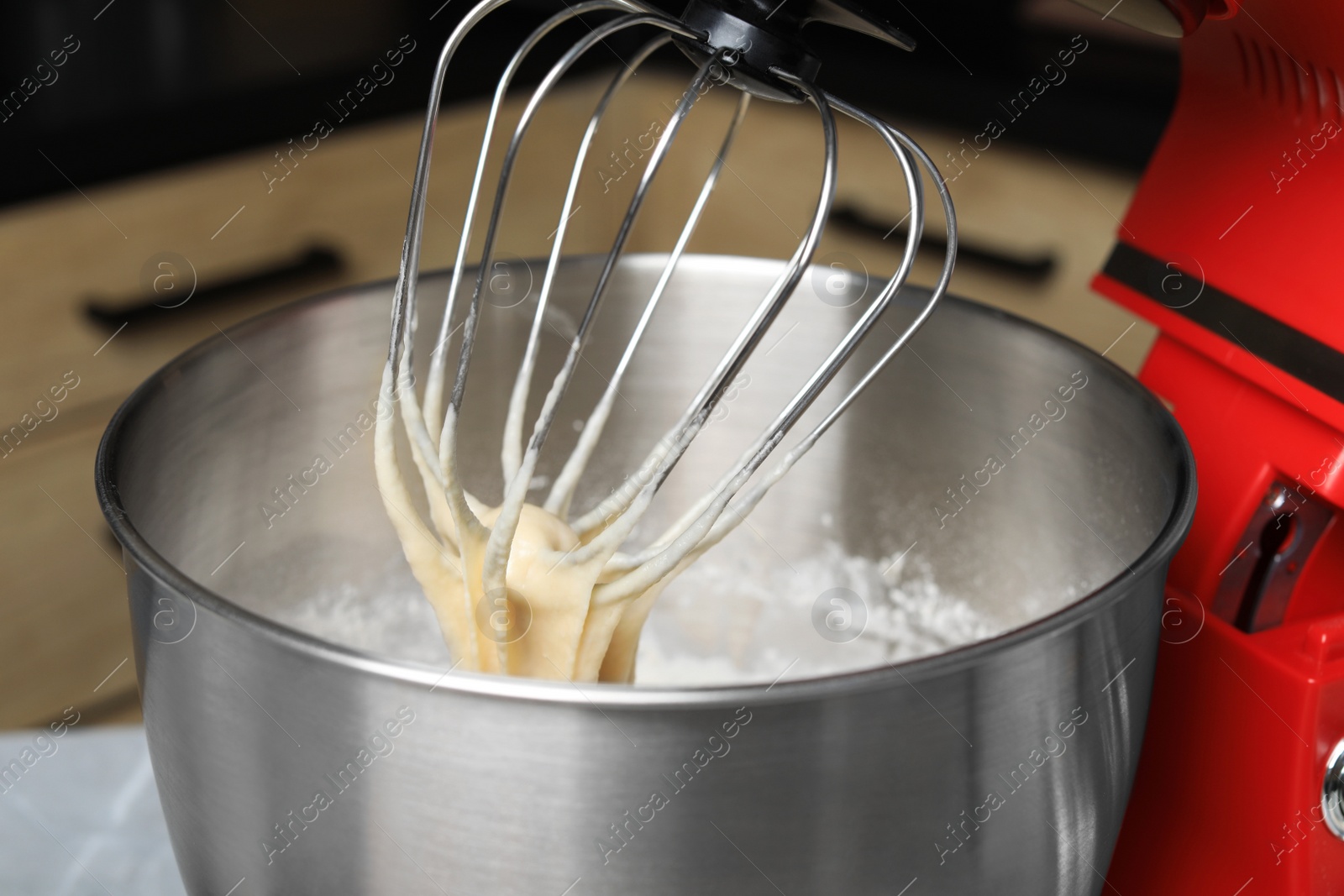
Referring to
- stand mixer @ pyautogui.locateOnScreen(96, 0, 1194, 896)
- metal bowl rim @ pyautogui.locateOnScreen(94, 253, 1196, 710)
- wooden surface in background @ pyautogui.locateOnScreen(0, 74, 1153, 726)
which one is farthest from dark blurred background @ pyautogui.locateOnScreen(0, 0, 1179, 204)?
metal bowl rim @ pyautogui.locateOnScreen(94, 253, 1196, 710)

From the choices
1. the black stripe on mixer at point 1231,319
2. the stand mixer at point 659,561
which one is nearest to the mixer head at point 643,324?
the stand mixer at point 659,561

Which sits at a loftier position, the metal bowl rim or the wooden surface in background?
the metal bowl rim

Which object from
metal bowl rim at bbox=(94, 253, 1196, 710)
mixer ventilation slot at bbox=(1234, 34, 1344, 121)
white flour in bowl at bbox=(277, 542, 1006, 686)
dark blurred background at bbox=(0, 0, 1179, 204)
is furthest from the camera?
dark blurred background at bbox=(0, 0, 1179, 204)

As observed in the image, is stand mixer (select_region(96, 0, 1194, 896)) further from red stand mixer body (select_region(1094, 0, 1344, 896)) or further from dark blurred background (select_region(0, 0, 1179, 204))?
dark blurred background (select_region(0, 0, 1179, 204))

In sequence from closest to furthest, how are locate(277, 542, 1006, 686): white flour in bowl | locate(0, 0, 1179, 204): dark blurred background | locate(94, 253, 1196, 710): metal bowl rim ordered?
locate(94, 253, 1196, 710): metal bowl rim, locate(277, 542, 1006, 686): white flour in bowl, locate(0, 0, 1179, 204): dark blurred background

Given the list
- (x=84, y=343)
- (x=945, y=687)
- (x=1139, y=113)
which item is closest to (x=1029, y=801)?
(x=945, y=687)

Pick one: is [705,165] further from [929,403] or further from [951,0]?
[929,403]

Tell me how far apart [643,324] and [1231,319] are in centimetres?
18

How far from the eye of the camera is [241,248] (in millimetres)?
964

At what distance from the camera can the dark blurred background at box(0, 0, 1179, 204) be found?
0.86 m

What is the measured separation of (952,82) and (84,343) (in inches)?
24.9

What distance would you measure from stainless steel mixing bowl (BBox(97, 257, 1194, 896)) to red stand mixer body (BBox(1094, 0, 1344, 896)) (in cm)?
4

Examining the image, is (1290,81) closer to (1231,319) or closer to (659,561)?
(1231,319)

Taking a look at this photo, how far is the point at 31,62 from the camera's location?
0.95m
